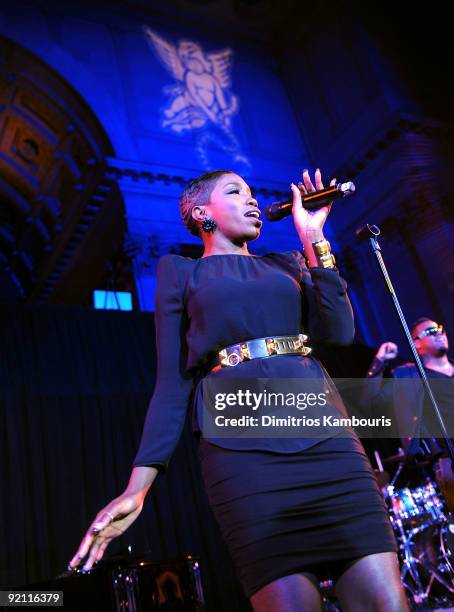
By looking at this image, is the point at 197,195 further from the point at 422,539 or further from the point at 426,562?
the point at 426,562

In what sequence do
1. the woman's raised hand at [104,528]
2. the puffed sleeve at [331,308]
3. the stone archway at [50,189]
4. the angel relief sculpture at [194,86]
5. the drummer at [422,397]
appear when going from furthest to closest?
the angel relief sculpture at [194,86]
the stone archway at [50,189]
the drummer at [422,397]
the puffed sleeve at [331,308]
the woman's raised hand at [104,528]

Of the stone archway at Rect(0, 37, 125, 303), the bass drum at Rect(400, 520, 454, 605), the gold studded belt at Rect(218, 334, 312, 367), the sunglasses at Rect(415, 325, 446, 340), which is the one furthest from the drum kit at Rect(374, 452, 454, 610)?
the stone archway at Rect(0, 37, 125, 303)

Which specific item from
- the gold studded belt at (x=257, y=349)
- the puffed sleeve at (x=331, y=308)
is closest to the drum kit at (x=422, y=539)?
the puffed sleeve at (x=331, y=308)

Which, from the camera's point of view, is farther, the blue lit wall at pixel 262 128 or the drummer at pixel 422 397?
the blue lit wall at pixel 262 128

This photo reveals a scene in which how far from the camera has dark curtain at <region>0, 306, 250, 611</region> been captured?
5.72m

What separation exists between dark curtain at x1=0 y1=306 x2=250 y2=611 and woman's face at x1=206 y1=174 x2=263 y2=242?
191 inches

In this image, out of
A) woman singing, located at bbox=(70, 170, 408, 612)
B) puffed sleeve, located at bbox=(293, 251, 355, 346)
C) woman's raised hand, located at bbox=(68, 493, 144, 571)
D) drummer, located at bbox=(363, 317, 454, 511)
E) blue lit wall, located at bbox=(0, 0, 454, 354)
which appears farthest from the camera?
blue lit wall, located at bbox=(0, 0, 454, 354)

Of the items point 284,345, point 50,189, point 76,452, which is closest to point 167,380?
point 284,345

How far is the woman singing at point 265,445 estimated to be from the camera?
1.21m

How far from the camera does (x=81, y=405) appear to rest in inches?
262

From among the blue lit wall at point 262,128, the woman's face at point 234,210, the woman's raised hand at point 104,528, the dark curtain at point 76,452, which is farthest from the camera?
the blue lit wall at point 262,128

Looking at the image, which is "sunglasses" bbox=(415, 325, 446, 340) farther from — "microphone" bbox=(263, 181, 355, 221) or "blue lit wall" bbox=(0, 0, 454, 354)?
"blue lit wall" bbox=(0, 0, 454, 354)

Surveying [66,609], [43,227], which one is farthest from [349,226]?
[66,609]

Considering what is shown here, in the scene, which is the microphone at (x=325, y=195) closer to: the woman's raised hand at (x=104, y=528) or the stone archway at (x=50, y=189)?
the woman's raised hand at (x=104, y=528)
